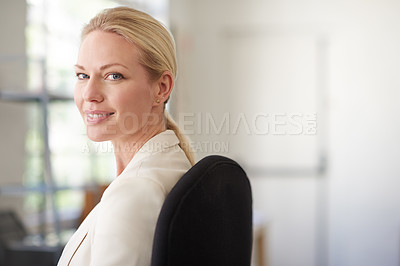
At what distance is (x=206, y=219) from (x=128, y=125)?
0.26 metres

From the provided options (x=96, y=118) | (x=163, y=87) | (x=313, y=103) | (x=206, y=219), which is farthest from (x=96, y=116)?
(x=313, y=103)

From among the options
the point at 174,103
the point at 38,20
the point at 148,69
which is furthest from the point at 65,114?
the point at 148,69

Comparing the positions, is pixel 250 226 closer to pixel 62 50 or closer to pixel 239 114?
pixel 62 50

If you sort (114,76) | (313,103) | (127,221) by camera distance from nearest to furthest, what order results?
1. (127,221)
2. (114,76)
3. (313,103)

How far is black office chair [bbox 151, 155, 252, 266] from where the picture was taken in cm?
78

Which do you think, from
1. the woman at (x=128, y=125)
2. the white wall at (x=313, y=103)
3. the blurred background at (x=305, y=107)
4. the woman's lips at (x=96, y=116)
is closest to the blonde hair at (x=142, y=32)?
the woman at (x=128, y=125)

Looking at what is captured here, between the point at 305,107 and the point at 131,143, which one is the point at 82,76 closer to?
the point at 131,143

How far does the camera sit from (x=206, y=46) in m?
5.16

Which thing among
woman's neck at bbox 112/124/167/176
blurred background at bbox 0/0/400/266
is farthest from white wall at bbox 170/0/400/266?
woman's neck at bbox 112/124/167/176

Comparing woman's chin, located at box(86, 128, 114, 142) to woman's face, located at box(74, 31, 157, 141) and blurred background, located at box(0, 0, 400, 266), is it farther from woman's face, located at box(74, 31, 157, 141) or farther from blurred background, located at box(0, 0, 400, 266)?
blurred background, located at box(0, 0, 400, 266)

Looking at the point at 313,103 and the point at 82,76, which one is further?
the point at 313,103

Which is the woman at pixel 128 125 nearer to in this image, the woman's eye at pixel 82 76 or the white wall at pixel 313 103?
the woman's eye at pixel 82 76

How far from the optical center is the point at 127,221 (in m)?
0.80

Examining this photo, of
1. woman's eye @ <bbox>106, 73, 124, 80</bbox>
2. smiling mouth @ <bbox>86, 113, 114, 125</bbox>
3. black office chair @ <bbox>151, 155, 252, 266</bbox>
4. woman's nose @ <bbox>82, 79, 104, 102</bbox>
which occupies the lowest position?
black office chair @ <bbox>151, 155, 252, 266</bbox>
